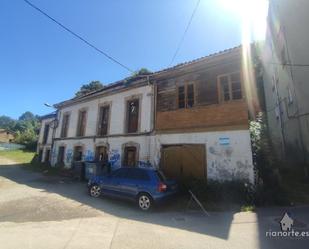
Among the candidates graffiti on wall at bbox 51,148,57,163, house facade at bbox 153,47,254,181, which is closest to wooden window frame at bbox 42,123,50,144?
graffiti on wall at bbox 51,148,57,163

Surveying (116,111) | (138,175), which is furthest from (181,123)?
(116,111)

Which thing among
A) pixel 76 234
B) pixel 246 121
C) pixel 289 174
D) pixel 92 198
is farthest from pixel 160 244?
pixel 289 174

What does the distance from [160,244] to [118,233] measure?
131cm

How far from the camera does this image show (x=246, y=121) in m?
9.76

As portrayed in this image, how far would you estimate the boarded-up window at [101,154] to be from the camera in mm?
15074

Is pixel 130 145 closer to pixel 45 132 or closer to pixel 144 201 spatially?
pixel 144 201

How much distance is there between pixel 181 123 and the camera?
459 inches

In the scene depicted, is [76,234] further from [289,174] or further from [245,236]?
[289,174]

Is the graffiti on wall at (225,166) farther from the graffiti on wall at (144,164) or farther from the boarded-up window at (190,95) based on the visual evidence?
the graffiti on wall at (144,164)

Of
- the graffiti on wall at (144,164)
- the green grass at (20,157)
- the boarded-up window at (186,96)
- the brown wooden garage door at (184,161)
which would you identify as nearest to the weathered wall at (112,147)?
the graffiti on wall at (144,164)

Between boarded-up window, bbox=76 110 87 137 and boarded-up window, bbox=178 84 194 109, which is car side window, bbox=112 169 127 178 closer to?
boarded-up window, bbox=178 84 194 109

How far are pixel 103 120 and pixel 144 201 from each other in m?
9.51

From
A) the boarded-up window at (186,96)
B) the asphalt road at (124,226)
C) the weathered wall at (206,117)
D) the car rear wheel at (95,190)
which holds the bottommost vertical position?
the asphalt road at (124,226)

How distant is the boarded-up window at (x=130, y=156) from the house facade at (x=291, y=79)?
1037cm
